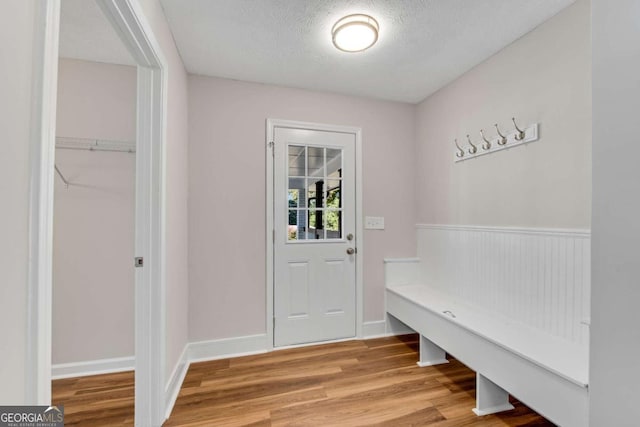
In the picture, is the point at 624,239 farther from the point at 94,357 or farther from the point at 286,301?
the point at 94,357

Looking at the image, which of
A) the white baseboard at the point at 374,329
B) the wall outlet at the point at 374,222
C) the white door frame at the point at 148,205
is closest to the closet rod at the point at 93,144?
the white door frame at the point at 148,205

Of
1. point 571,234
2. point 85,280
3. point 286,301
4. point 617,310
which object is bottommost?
point 286,301

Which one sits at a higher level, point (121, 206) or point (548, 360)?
point (121, 206)

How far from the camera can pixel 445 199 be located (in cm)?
258

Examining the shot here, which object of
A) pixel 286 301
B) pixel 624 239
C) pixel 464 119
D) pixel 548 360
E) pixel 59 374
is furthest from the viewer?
pixel 286 301

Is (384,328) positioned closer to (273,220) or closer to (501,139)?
(273,220)

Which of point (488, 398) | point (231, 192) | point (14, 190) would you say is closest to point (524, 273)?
point (488, 398)

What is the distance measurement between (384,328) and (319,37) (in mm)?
2637

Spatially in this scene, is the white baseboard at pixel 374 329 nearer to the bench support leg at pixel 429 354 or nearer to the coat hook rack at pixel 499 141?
the bench support leg at pixel 429 354

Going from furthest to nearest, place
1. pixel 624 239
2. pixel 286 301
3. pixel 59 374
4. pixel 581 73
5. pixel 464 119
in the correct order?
pixel 286 301
pixel 464 119
pixel 59 374
pixel 581 73
pixel 624 239

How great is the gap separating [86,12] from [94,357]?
238 cm

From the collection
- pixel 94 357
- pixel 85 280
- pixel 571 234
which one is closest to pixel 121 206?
pixel 85 280

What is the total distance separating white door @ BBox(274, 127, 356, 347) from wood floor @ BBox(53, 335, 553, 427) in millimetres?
325

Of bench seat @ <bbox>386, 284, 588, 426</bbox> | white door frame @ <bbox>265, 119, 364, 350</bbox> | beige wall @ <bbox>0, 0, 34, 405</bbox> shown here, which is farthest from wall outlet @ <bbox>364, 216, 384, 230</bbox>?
beige wall @ <bbox>0, 0, 34, 405</bbox>
